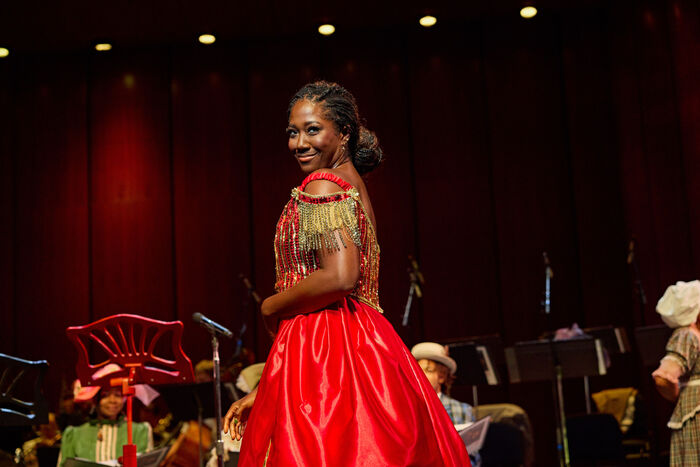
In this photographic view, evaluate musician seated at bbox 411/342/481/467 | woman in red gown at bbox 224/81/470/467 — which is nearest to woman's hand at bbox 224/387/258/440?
woman in red gown at bbox 224/81/470/467

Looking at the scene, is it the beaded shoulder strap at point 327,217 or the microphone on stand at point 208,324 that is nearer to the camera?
the beaded shoulder strap at point 327,217

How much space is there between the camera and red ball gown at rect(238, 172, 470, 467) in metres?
1.97

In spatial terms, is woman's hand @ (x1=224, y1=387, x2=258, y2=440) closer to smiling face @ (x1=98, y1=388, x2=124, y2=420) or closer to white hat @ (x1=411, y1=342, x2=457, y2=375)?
white hat @ (x1=411, y1=342, x2=457, y2=375)

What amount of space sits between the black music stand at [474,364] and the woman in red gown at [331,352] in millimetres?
4193

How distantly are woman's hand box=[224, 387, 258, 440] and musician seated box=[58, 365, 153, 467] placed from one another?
4.15 metres

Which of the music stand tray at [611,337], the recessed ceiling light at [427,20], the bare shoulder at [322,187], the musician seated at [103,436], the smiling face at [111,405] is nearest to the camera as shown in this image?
the bare shoulder at [322,187]

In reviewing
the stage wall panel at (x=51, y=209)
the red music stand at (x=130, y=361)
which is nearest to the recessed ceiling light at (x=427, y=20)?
the stage wall panel at (x=51, y=209)

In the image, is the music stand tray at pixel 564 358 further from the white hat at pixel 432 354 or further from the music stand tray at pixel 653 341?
the white hat at pixel 432 354

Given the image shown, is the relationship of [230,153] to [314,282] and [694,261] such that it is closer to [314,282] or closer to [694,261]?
[694,261]

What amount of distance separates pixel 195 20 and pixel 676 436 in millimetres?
6762

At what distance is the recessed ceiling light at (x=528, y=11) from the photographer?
9422 mm

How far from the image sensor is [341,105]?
7.64ft

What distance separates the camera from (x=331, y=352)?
2.10 m

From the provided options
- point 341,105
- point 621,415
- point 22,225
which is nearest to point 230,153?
point 22,225
